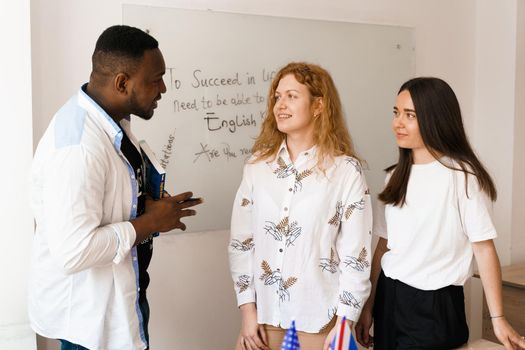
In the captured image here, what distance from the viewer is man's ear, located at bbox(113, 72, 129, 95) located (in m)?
1.58

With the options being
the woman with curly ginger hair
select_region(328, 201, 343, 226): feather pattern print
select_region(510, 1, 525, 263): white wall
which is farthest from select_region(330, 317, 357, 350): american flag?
select_region(510, 1, 525, 263): white wall

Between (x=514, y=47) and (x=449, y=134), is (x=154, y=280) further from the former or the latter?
(x=514, y=47)

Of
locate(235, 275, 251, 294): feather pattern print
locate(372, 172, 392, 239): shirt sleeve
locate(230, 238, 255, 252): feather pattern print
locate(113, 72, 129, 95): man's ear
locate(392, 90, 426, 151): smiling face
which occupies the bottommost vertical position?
locate(235, 275, 251, 294): feather pattern print

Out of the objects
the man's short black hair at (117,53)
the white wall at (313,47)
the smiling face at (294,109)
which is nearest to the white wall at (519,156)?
the white wall at (313,47)

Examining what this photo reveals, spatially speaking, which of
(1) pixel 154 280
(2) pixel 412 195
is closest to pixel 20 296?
(1) pixel 154 280

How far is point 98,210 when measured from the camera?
148cm

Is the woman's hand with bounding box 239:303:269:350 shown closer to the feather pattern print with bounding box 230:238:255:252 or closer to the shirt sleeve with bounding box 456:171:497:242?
the feather pattern print with bounding box 230:238:255:252

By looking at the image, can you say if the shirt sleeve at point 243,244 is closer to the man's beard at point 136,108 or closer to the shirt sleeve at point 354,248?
the shirt sleeve at point 354,248

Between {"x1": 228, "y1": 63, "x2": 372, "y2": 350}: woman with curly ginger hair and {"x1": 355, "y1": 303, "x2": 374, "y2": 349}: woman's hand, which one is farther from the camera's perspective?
{"x1": 355, "y1": 303, "x2": 374, "y2": 349}: woman's hand

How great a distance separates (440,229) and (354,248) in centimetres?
27

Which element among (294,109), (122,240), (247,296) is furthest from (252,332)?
(294,109)

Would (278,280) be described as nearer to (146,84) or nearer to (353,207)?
(353,207)

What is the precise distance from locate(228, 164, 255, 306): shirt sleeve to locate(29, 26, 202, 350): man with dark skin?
1.15 ft

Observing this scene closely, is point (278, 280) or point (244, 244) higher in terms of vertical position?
point (244, 244)
